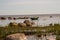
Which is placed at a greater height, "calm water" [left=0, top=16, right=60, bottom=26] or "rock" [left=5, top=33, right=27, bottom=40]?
"calm water" [left=0, top=16, right=60, bottom=26]

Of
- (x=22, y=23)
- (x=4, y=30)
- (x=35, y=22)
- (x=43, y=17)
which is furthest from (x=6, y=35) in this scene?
(x=43, y=17)

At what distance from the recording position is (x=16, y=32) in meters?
1.46

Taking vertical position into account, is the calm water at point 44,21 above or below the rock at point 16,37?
above

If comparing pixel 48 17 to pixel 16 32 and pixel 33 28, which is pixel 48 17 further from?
pixel 16 32

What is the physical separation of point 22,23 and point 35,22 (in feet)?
0.52

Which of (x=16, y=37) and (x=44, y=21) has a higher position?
(x=44, y=21)

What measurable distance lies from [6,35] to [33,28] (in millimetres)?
326
